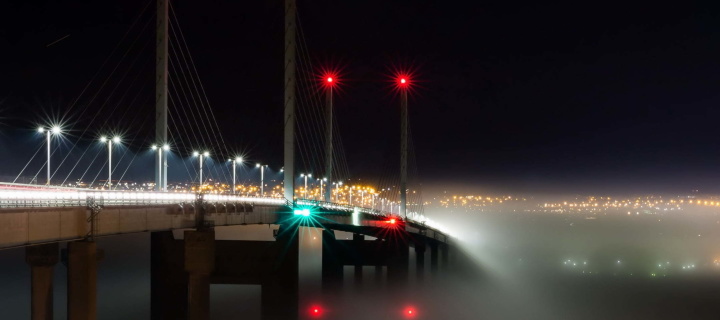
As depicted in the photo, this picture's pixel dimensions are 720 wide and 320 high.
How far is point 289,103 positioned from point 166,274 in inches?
A: 614

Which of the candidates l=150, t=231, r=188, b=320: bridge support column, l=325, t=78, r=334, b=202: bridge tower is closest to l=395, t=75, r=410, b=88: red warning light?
l=325, t=78, r=334, b=202: bridge tower

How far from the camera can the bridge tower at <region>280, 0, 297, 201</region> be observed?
5731 centimetres

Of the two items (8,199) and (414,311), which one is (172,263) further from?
(8,199)

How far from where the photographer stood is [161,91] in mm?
43906

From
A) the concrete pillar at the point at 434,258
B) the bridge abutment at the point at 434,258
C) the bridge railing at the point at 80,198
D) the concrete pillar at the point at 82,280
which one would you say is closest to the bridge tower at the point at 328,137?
the bridge abutment at the point at 434,258

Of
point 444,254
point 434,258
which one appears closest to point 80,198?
point 434,258

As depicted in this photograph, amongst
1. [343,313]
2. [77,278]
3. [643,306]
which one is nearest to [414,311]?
[343,313]

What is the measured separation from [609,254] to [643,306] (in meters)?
74.2

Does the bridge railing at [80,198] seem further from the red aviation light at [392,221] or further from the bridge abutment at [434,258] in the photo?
the bridge abutment at [434,258]

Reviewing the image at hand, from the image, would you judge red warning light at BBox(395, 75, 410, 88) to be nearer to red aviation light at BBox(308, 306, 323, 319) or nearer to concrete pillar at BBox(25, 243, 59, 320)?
red aviation light at BBox(308, 306, 323, 319)

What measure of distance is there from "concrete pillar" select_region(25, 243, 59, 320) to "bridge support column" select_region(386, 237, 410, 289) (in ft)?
199

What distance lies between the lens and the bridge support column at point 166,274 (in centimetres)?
5088

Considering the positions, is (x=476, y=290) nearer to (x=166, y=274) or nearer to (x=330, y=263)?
(x=330, y=263)

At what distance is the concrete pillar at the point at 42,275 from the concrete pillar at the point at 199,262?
12.0 m
